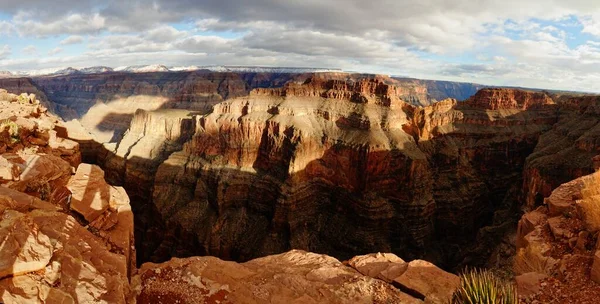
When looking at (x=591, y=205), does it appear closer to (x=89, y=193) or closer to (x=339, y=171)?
(x=89, y=193)

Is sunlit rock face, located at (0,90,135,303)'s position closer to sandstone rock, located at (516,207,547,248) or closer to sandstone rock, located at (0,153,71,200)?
sandstone rock, located at (0,153,71,200)

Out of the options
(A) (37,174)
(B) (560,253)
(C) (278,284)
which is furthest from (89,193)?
(B) (560,253)

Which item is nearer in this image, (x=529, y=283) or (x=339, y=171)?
(x=529, y=283)

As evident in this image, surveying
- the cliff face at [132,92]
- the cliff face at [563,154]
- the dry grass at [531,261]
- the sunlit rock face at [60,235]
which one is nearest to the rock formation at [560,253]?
the dry grass at [531,261]

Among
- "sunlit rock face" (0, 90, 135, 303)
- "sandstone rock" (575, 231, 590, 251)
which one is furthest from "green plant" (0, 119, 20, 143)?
"sandstone rock" (575, 231, 590, 251)

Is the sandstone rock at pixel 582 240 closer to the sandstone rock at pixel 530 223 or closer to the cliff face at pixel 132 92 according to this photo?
the sandstone rock at pixel 530 223

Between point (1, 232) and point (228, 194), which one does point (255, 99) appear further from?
point (1, 232)

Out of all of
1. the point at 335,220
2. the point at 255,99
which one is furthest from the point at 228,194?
the point at 255,99
